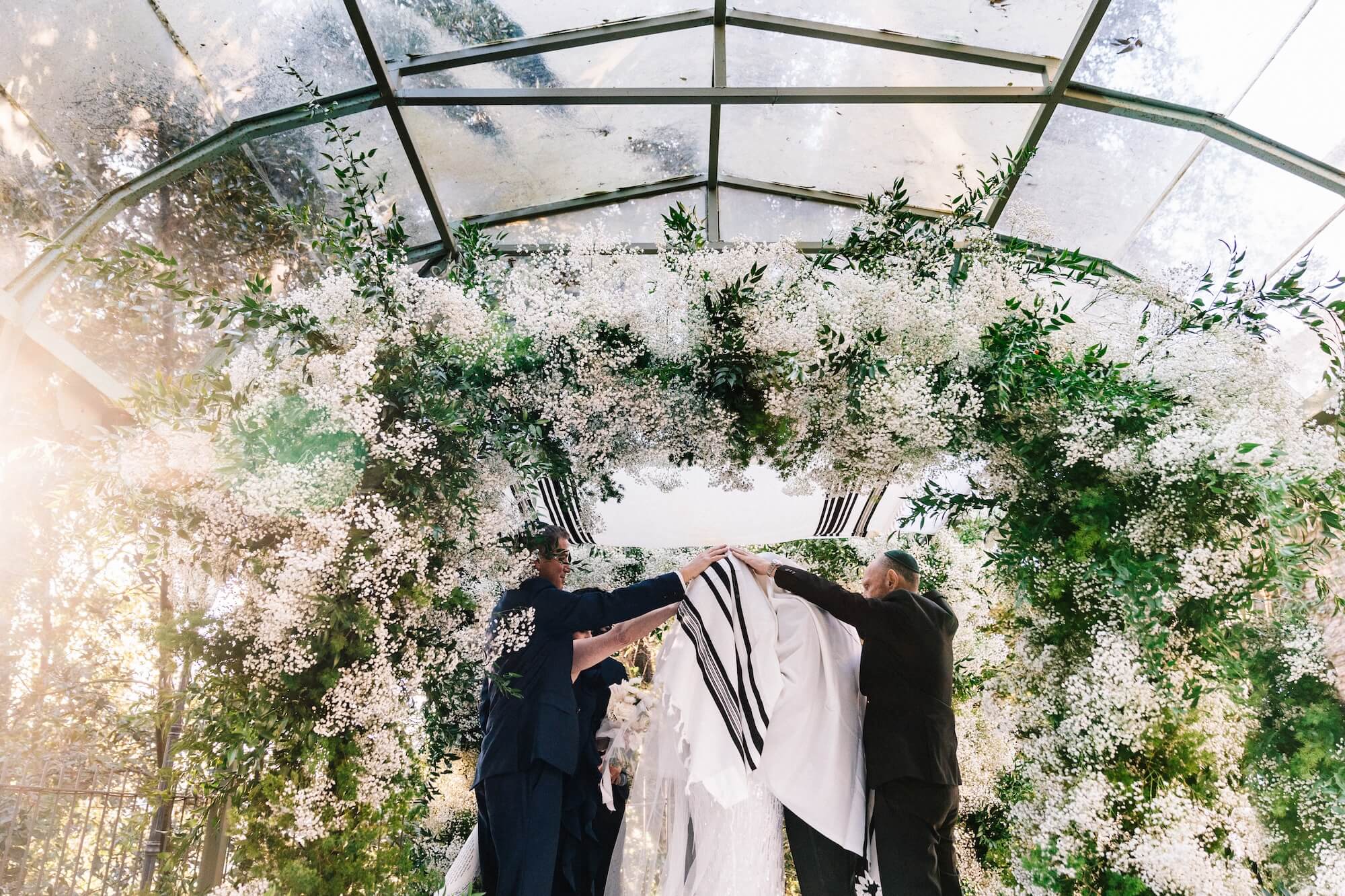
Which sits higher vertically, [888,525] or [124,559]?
[888,525]

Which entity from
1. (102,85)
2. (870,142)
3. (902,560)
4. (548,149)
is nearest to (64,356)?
(102,85)

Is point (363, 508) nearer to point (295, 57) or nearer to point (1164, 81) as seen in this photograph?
point (295, 57)

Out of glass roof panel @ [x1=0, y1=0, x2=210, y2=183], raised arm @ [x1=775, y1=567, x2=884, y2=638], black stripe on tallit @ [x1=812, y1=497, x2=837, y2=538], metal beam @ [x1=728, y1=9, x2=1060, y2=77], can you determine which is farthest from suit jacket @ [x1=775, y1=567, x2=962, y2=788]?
glass roof panel @ [x1=0, y1=0, x2=210, y2=183]

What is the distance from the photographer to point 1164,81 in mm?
3908

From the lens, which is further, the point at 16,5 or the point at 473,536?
the point at 16,5

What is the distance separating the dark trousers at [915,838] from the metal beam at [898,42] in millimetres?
3804

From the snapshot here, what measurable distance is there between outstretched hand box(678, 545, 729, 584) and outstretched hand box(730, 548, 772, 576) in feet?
0.20

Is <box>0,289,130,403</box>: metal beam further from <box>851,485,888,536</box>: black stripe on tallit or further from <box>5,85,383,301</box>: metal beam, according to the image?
<box>851,485,888,536</box>: black stripe on tallit

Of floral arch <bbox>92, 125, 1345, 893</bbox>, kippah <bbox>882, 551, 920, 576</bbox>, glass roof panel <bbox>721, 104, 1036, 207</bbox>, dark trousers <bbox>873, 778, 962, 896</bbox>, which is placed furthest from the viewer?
glass roof panel <bbox>721, 104, 1036, 207</bbox>

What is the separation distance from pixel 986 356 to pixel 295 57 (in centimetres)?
383

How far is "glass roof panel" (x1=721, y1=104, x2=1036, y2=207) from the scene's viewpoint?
175 inches

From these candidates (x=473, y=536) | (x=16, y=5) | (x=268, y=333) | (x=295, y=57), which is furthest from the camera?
(x=295, y=57)

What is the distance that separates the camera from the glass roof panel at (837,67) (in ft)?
13.9

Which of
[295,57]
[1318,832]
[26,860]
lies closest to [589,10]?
[295,57]
